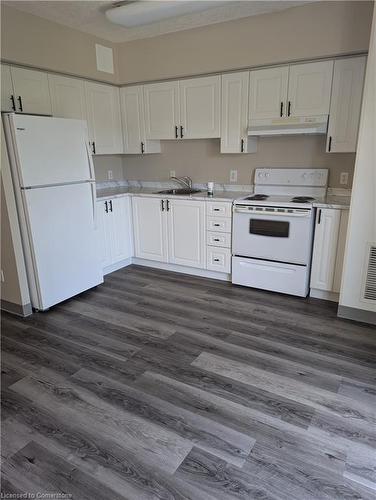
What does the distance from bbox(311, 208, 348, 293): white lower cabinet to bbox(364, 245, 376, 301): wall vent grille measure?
0.32 meters

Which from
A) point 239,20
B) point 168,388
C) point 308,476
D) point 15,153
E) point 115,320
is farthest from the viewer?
point 239,20

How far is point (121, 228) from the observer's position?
419 cm

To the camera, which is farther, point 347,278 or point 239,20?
point 239,20

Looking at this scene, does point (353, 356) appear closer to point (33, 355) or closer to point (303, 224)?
point (303, 224)

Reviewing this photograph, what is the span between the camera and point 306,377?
7.46 ft

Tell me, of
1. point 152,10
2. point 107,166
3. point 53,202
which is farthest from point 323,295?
point 107,166

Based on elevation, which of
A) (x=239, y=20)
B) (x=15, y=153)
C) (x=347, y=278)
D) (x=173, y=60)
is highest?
(x=239, y=20)

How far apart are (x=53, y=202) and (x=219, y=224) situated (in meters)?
1.67

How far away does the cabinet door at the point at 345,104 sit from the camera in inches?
120

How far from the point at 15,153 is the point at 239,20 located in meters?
2.54

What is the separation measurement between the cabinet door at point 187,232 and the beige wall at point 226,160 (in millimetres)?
641

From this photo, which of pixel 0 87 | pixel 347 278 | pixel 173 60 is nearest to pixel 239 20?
pixel 173 60

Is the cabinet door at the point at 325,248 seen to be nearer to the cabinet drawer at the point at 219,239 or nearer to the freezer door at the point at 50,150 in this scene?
the cabinet drawer at the point at 219,239

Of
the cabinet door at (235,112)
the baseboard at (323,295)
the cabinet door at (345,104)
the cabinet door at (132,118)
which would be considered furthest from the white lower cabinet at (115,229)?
the cabinet door at (345,104)
